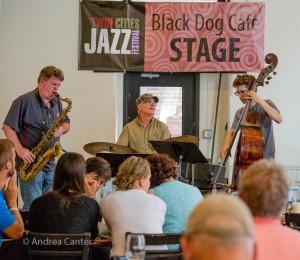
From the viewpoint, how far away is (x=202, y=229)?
1.28 meters

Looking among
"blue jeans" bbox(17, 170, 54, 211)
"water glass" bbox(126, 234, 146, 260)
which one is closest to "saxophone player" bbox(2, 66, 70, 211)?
"blue jeans" bbox(17, 170, 54, 211)

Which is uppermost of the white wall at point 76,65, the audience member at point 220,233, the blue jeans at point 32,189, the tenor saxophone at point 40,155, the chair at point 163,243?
the white wall at point 76,65

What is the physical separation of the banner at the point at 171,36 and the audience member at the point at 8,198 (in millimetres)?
4205

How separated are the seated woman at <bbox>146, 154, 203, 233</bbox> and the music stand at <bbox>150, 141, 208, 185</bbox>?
1.31m

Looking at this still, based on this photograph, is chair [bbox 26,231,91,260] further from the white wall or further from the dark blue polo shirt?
the white wall

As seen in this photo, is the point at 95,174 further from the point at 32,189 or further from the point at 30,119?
the point at 30,119

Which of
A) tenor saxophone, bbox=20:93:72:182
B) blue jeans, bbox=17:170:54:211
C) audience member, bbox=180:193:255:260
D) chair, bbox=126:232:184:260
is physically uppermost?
audience member, bbox=180:193:255:260

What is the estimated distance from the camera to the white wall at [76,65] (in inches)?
300

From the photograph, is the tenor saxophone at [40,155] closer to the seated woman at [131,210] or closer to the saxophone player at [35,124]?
the saxophone player at [35,124]

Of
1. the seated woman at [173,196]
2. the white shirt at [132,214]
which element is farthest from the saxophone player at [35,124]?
the white shirt at [132,214]

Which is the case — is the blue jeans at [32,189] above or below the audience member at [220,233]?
below

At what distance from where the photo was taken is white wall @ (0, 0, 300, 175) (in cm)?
762

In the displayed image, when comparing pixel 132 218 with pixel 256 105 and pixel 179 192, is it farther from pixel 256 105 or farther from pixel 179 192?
pixel 256 105

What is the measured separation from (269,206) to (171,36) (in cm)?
567
